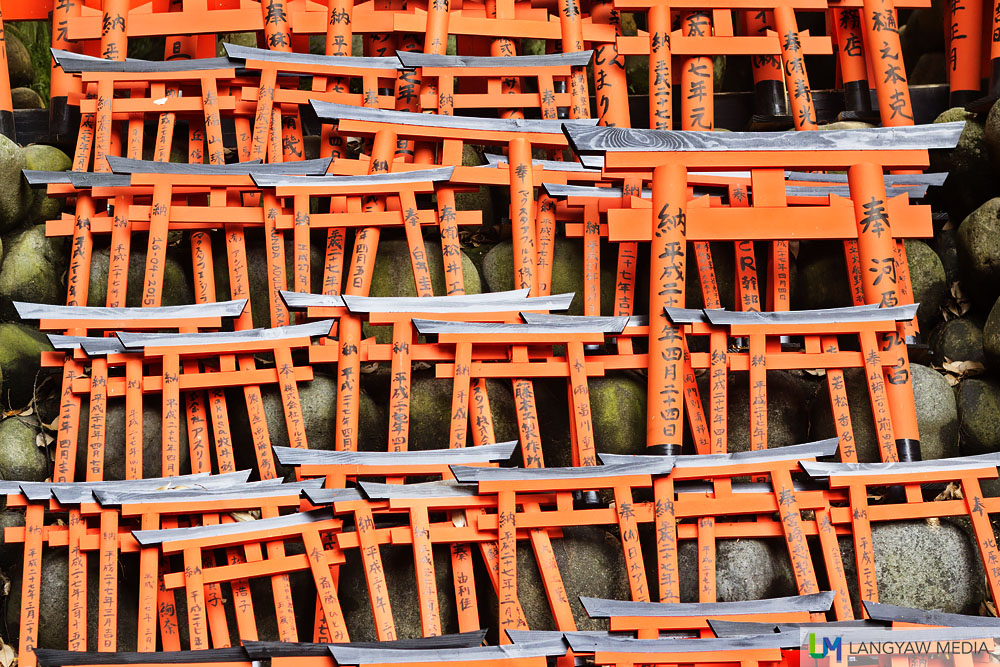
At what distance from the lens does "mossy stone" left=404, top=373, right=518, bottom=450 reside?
16.8 feet

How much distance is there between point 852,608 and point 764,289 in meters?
1.92

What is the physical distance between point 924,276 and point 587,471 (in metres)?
2.56

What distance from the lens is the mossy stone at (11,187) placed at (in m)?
5.55

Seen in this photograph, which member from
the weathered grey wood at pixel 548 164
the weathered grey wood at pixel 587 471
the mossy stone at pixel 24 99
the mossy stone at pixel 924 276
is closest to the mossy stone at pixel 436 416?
the weathered grey wood at pixel 587 471

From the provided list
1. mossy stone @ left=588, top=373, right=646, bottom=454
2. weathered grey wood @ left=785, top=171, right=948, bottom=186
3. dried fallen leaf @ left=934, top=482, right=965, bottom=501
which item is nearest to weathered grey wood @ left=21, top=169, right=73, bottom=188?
mossy stone @ left=588, top=373, right=646, bottom=454

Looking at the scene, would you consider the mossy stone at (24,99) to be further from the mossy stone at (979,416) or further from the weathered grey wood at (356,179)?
the mossy stone at (979,416)

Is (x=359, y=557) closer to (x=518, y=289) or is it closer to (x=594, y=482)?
(x=594, y=482)

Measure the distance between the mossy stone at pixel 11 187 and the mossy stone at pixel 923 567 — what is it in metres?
5.06

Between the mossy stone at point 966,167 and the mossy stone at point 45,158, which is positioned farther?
the mossy stone at point 966,167

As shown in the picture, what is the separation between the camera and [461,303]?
16.3 ft

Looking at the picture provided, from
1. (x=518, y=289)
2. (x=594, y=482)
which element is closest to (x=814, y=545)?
(x=594, y=482)

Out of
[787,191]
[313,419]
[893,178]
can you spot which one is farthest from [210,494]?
[893,178]

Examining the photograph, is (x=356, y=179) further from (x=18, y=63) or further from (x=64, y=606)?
(x=18, y=63)

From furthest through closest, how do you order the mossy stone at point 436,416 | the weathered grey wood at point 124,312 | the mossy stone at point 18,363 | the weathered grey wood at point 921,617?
the mossy stone at point 18,363
the mossy stone at point 436,416
the weathered grey wood at point 124,312
the weathered grey wood at point 921,617
